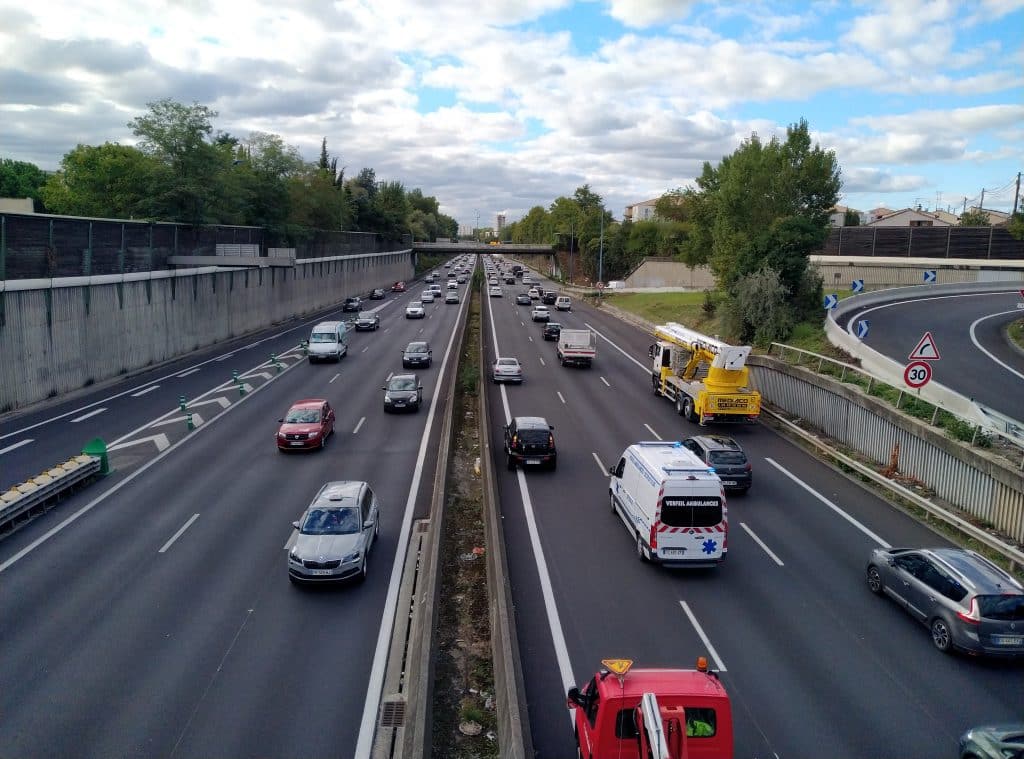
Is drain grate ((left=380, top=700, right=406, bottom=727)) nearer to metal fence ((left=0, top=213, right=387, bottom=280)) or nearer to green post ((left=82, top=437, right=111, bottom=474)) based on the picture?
green post ((left=82, top=437, right=111, bottom=474))

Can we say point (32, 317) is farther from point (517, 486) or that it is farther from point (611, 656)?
point (611, 656)

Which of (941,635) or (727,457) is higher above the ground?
(727,457)

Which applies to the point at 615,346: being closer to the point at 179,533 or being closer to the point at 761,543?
the point at 761,543

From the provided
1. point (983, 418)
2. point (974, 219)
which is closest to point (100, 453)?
point (983, 418)

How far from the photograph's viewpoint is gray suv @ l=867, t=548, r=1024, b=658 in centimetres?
1240

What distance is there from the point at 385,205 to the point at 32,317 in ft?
375

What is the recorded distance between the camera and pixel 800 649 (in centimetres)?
1290

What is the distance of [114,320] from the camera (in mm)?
36125

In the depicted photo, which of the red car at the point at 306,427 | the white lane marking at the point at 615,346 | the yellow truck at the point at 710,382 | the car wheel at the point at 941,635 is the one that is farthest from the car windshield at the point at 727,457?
the white lane marking at the point at 615,346

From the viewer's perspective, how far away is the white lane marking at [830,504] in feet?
59.7

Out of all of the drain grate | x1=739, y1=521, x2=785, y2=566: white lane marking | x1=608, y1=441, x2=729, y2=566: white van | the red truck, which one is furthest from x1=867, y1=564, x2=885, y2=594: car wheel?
the drain grate

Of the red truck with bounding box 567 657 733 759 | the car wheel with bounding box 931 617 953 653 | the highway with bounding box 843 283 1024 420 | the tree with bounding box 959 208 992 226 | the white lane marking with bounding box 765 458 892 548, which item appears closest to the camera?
the red truck with bounding box 567 657 733 759

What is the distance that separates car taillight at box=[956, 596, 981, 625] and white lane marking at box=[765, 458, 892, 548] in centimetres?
520

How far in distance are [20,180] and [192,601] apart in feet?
319
